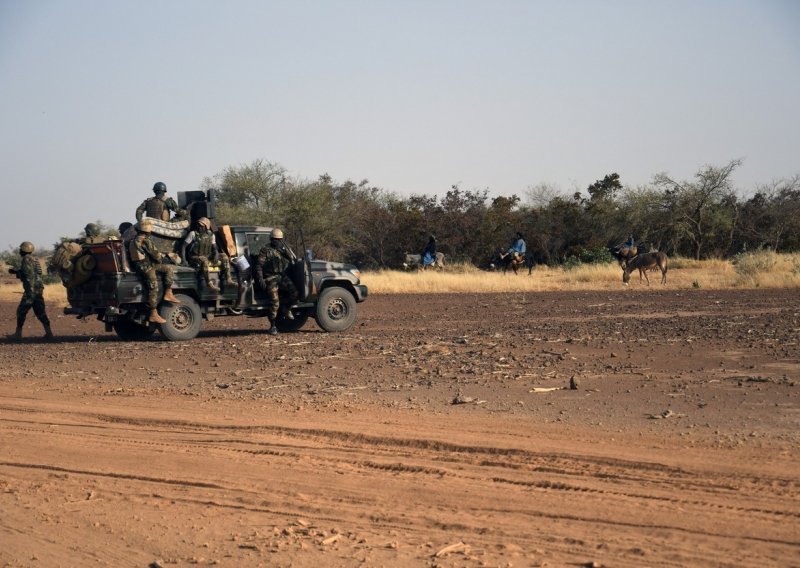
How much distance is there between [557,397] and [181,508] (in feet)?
16.0

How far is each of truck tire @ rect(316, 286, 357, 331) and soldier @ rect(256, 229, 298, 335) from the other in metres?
0.60

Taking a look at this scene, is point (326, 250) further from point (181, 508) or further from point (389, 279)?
point (181, 508)

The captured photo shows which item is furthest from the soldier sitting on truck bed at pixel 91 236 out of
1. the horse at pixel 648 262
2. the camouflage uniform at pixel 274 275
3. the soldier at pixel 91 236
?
the horse at pixel 648 262

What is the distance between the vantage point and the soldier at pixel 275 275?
1788 cm

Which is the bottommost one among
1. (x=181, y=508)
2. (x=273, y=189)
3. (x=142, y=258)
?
(x=181, y=508)

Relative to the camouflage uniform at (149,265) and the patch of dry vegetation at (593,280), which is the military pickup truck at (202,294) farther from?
the patch of dry vegetation at (593,280)

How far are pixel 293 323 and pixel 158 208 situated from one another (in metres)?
3.52

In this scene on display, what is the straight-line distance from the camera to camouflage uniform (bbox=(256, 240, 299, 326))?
58.6 ft

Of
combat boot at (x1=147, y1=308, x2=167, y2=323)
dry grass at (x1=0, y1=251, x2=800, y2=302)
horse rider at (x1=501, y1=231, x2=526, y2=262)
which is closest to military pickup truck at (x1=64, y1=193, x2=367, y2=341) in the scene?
combat boot at (x1=147, y1=308, x2=167, y2=323)

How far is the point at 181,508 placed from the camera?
663cm

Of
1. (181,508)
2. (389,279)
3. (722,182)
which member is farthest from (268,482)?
(722,182)

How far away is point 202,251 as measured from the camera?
692 inches

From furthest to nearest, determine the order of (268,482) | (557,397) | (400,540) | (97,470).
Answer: (557,397)
(97,470)
(268,482)
(400,540)

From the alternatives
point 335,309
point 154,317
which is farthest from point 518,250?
point 154,317
